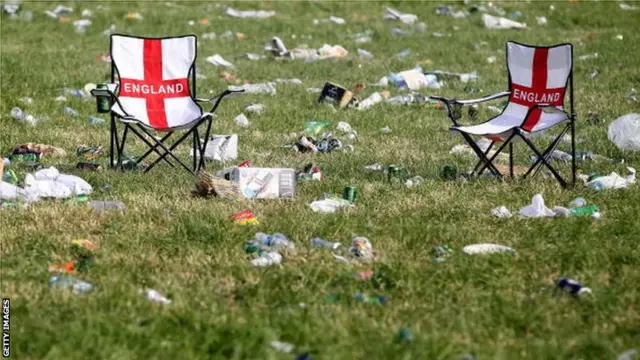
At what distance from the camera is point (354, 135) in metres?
7.90

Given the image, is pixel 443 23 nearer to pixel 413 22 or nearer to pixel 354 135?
pixel 413 22

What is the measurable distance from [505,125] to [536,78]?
0.39 metres

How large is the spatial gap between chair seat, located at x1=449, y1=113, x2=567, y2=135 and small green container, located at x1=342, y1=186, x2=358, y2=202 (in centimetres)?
84

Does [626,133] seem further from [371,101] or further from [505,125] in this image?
[371,101]

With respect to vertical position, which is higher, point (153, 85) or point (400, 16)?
point (153, 85)

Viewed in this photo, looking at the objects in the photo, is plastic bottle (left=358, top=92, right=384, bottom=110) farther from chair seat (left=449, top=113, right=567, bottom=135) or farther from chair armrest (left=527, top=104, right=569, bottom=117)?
chair armrest (left=527, top=104, right=569, bottom=117)

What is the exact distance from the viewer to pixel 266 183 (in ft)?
18.5

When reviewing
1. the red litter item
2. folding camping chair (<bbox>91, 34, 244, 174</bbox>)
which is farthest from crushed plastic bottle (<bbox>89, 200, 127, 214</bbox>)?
folding camping chair (<bbox>91, 34, 244, 174</bbox>)

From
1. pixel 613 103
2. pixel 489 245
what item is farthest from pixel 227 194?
pixel 613 103

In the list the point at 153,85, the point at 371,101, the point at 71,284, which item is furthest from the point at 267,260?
the point at 371,101

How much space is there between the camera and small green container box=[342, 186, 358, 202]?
560cm

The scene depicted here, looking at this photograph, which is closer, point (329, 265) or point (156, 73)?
point (329, 265)

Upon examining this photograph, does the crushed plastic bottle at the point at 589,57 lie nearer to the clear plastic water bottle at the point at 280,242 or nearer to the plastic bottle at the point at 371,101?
the plastic bottle at the point at 371,101

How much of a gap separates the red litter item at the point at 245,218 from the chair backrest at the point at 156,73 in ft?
5.21
